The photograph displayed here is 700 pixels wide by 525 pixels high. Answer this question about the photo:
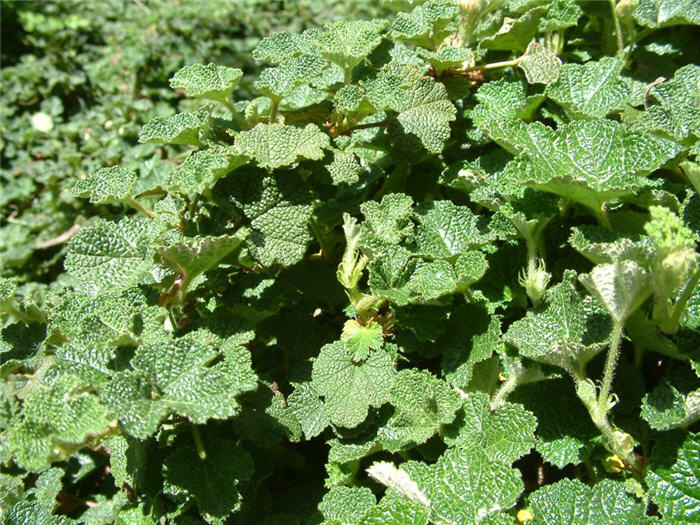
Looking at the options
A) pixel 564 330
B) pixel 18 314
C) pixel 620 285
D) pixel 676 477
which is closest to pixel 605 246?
pixel 620 285

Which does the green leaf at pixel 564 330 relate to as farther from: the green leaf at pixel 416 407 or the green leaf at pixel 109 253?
the green leaf at pixel 109 253

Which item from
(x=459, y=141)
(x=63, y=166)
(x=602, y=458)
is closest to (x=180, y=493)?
(x=602, y=458)

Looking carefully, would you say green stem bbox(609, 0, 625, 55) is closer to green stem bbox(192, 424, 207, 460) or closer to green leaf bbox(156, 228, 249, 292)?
green leaf bbox(156, 228, 249, 292)

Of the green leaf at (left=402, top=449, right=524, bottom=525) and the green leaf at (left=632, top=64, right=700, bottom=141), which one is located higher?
the green leaf at (left=632, top=64, right=700, bottom=141)

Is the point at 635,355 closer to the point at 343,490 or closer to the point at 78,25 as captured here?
the point at 343,490

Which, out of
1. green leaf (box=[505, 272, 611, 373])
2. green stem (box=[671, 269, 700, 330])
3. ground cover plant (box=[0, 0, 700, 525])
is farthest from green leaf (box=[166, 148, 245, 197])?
green stem (box=[671, 269, 700, 330])
